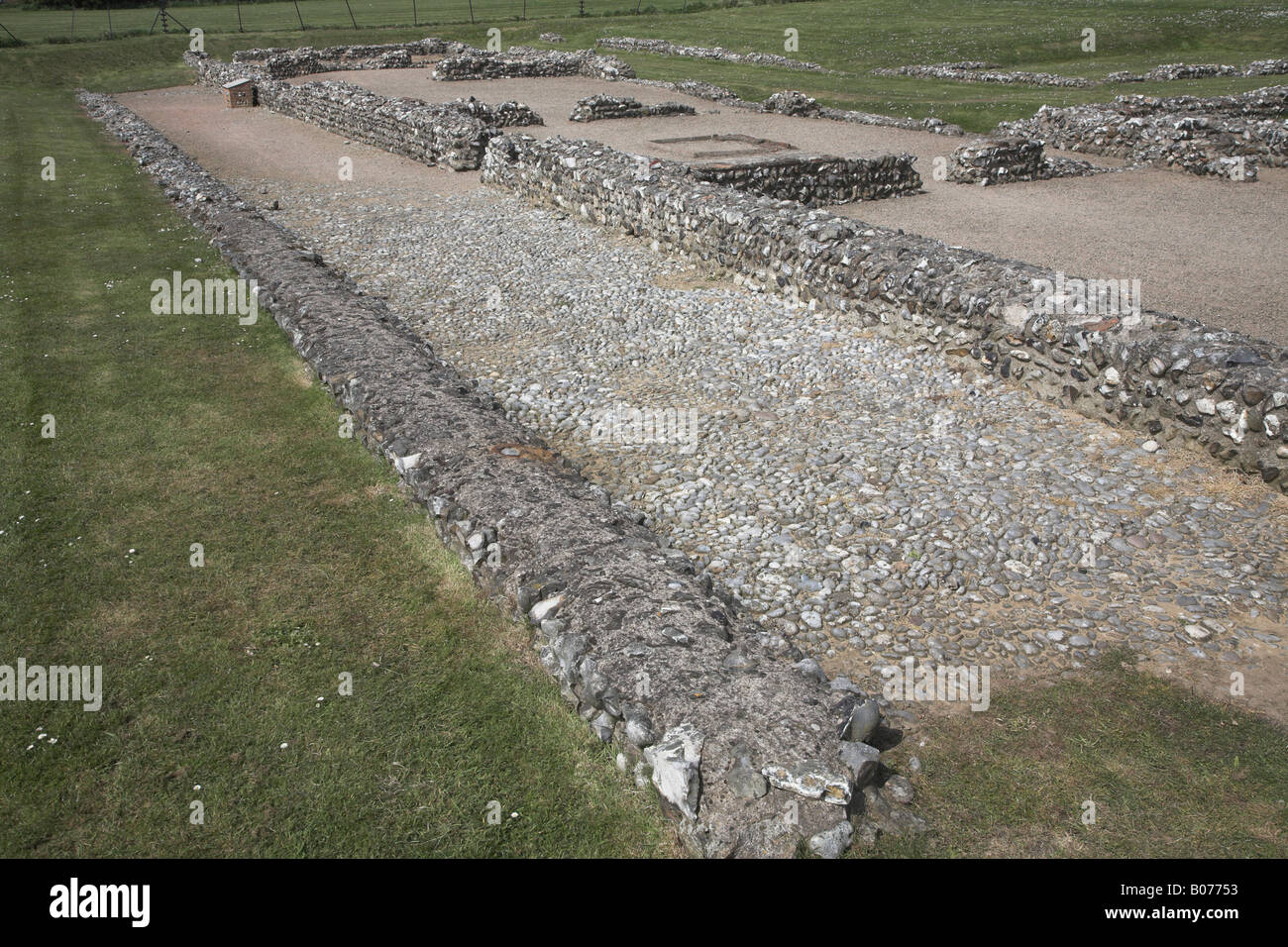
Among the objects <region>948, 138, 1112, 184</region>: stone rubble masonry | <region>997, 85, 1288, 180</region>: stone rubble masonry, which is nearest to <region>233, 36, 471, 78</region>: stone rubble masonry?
<region>997, 85, 1288, 180</region>: stone rubble masonry

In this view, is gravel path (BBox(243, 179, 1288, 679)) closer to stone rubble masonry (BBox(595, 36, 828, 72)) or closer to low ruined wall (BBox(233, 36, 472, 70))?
stone rubble masonry (BBox(595, 36, 828, 72))

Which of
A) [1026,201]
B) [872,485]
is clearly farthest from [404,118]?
[872,485]

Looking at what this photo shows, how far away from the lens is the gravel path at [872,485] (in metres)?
5.53

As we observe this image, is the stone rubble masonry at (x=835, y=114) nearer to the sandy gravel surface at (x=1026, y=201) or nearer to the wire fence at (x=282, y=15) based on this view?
the sandy gravel surface at (x=1026, y=201)

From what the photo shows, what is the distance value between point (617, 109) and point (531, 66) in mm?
10570

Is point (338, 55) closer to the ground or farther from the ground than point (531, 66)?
farther from the ground

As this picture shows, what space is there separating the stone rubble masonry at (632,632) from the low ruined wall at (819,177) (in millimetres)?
8945

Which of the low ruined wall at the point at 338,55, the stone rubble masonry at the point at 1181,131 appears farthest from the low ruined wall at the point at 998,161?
the low ruined wall at the point at 338,55

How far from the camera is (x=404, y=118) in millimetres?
19906

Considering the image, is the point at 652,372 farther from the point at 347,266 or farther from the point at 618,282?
the point at 347,266

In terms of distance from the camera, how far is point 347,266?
41.8ft

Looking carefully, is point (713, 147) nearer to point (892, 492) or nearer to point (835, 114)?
point (835, 114)

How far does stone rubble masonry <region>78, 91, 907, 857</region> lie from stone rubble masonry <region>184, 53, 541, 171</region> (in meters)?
11.6
